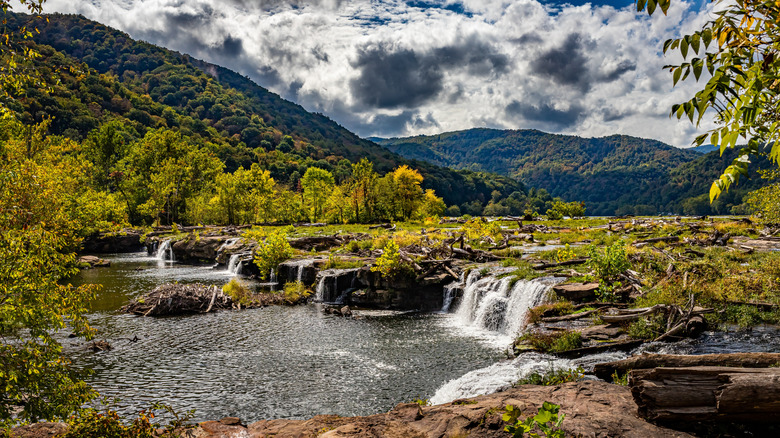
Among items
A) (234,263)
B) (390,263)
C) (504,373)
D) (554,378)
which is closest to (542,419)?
(554,378)

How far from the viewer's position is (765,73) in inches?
117

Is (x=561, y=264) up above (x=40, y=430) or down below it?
above

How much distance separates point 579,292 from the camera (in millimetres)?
16938

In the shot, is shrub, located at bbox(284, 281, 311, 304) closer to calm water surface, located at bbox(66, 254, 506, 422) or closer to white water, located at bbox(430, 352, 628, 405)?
calm water surface, located at bbox(66, 254, 506, 422)

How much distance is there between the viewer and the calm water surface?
12.4 meters

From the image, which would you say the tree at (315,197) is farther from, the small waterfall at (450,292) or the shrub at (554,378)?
the shrub at (554,378)

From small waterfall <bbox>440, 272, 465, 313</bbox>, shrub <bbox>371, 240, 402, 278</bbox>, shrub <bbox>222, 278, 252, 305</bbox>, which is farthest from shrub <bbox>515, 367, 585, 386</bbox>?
shrub <bbox>222, 278, 252, 305</bbox>

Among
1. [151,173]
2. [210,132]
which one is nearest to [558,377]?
[151,173]

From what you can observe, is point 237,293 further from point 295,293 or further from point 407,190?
point 407,190

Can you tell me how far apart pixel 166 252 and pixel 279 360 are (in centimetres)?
3990

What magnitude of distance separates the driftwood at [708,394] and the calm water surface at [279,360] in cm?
738

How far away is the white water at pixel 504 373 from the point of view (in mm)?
11227

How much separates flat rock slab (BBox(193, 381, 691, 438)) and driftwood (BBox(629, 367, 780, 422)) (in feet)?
1.17

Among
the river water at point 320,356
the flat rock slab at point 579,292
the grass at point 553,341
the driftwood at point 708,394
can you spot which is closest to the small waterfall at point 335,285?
the river water at point 320,356
